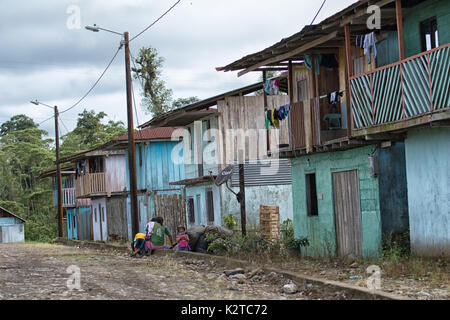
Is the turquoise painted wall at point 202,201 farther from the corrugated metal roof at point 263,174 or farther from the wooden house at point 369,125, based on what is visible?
the wooden house at point 369,125

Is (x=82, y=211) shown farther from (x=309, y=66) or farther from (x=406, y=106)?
(x=406, y=106)

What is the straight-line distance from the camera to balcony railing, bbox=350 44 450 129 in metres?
12.7

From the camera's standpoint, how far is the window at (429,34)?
1438 cm

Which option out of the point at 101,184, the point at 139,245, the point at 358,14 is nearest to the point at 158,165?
the point at 101,184

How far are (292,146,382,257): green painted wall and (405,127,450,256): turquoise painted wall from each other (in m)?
1.12

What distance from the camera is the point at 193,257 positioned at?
796 inches

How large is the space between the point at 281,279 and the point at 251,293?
182 centimetres

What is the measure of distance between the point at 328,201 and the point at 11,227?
2053 inches

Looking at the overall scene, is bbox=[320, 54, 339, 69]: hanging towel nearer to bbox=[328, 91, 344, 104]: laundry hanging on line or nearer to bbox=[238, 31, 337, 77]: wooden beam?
bbox=[238, 31, 337, 77]: wooden beam

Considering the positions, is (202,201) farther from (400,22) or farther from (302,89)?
(400,22)

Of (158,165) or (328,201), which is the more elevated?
(158,165)

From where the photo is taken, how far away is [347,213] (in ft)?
55.9

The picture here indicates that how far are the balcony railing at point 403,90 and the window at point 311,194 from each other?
386 cm

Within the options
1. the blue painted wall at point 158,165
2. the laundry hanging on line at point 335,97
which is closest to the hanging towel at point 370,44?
the laundry hanging on line at point 335,97
